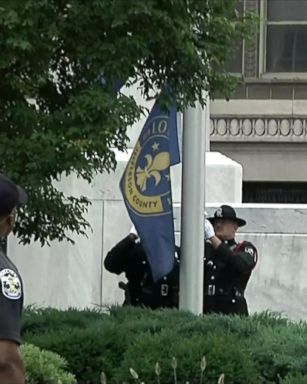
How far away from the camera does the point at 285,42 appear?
25.2m

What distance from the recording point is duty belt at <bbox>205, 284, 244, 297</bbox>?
10.3 metres

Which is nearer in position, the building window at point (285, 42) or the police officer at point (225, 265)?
the police officer at point (225, 265)

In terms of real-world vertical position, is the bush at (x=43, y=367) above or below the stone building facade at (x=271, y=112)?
below

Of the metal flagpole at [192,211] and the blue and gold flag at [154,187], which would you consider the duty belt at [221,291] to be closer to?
the metal flagpole at [192,211]

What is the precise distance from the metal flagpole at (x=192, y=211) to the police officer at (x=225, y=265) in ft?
0.54

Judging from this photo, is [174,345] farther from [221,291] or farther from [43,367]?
[221,291]

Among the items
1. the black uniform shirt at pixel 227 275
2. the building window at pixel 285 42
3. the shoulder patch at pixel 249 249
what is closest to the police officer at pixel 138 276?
the black uniform shirt at pixel 227 275

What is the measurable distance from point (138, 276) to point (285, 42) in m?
15.1

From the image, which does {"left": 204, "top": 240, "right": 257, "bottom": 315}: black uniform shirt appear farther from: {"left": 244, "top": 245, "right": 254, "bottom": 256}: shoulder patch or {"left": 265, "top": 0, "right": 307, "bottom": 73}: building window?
{"left": 265, "top": 0, "right": 307, "bottom": 73}: building window

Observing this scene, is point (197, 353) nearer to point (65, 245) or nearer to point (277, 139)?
point (65, 245)

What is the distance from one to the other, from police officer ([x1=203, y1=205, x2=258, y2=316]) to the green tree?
1736 mm

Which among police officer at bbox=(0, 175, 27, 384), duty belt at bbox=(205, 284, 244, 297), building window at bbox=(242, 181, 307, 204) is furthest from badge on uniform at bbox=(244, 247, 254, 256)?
building window at bbox=(242, 181, 307, 204)

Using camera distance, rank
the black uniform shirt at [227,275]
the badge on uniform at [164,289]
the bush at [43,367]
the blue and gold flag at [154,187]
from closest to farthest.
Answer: the bush at [43,367], the black uniform shirt at [227,275], the blue and gold flag at [154,187], the badge on uniform at [164,289]

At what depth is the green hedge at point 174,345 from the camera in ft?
25.7
